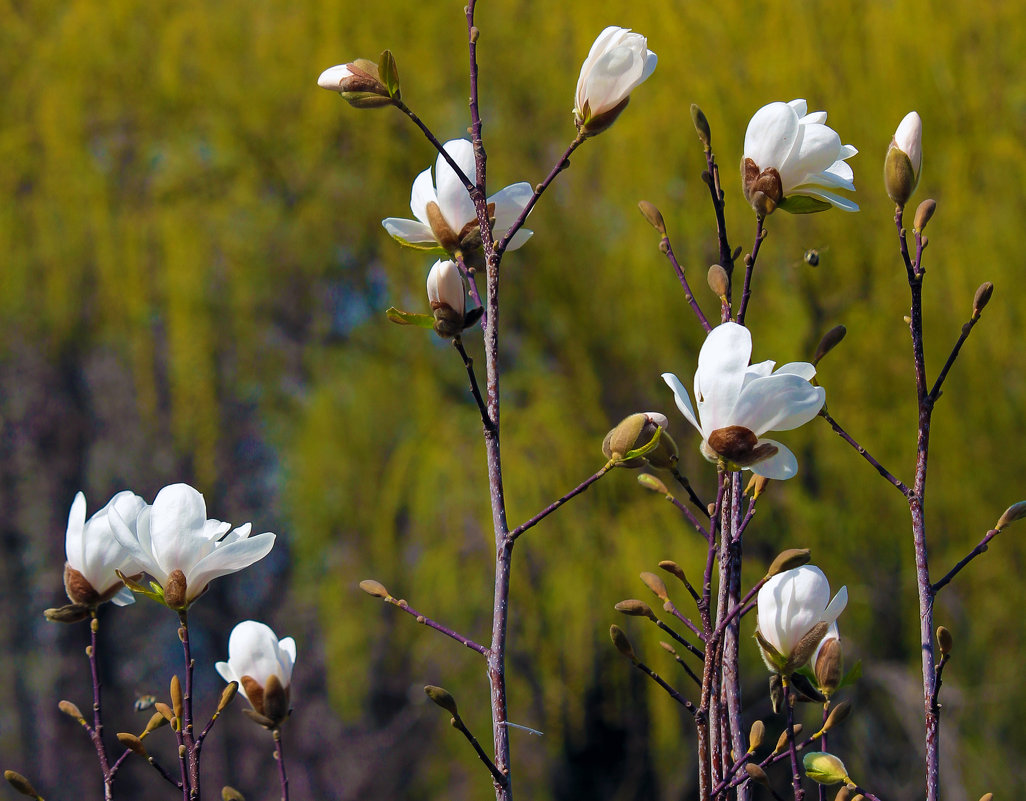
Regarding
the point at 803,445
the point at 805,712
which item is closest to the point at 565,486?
the point at 803,445

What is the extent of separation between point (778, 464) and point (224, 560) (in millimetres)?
299

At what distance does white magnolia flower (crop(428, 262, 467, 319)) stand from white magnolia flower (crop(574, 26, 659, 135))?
11 centimetres

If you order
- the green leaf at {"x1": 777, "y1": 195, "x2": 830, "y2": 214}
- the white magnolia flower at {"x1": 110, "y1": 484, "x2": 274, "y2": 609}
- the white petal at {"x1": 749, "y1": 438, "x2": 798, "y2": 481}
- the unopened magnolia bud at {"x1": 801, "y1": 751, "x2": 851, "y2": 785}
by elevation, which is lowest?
the unopened magnolia bud at {"x1": 801, "y1": 751, "x2": 851, "y2": 785}

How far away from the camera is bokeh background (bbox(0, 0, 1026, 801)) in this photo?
6.65 ft

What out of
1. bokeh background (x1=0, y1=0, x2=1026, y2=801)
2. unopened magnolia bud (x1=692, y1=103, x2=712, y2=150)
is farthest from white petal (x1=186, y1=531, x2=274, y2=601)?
bokeh background (x1=0, y1=0, x2=1026, y2=801)

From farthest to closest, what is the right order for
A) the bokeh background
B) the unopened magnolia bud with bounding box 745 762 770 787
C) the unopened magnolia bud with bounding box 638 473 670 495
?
1. the bokeh background
2. the unopened magnolia bud with bounding box 638 473 670 495
3. the unopened magnolia bud with bounding box 745 762 770 787

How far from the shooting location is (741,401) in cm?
47

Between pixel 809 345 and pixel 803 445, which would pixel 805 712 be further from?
pixel 809 345

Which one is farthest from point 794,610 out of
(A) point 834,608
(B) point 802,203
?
(B) point 802,203

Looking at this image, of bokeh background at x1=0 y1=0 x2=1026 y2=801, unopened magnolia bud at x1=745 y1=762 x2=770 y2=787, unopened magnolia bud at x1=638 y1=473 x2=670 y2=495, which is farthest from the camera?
bokeh background at x1=0 y1=0 x2=1026 y2=801

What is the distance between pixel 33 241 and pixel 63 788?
2417 mm

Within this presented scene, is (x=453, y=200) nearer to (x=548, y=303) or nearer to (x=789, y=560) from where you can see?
(x=789, y=560)

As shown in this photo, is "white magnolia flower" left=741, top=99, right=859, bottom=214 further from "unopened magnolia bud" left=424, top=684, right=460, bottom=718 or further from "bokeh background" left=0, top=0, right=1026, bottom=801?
"bokeh background" left=0, top=0, right=1026, bottom=801

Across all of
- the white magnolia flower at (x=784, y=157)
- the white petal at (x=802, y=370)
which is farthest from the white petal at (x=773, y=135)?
the white petal at (x=802, y=370)
